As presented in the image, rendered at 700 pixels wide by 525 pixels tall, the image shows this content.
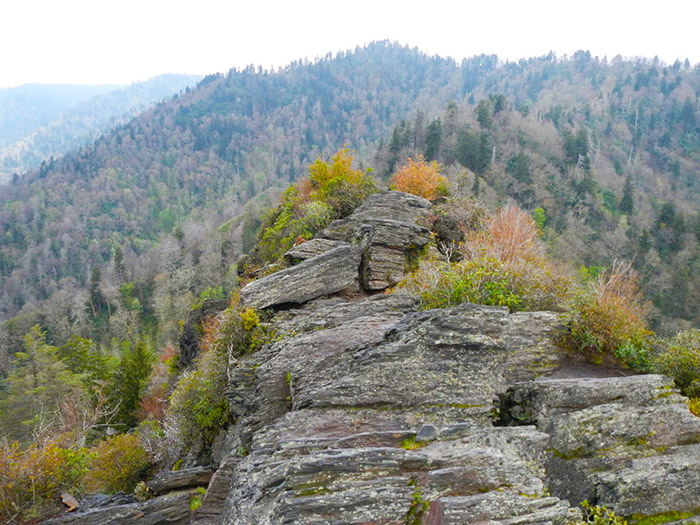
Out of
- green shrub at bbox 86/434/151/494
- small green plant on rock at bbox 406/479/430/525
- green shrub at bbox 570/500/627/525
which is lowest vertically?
green shrub at bbox 86/434/151/494

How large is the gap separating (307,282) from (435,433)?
886 cm

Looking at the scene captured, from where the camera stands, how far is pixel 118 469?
18266 millimetres

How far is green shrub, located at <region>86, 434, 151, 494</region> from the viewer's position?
1788 cm

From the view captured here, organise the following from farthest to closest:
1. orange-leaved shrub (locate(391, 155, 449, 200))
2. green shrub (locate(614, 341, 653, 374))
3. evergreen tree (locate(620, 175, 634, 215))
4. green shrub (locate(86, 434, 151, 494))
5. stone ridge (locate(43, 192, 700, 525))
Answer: evergreen tree (locate(620, 175, 634, 215)), orange-leaved shrub (locate(391, 155, 449, 200)), green shrub (locate(86, 434, 151, 494)), green shrub (locate(614, 341, 653, 374)), stone ridge (locate(43, 192, 700, 525))

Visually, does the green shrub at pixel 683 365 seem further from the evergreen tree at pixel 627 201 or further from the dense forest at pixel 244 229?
the evergreen tree at pixel 627 201

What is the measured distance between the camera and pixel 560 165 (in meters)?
91.2

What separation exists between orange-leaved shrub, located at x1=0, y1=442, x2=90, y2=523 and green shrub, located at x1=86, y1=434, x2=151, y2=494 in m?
3.42

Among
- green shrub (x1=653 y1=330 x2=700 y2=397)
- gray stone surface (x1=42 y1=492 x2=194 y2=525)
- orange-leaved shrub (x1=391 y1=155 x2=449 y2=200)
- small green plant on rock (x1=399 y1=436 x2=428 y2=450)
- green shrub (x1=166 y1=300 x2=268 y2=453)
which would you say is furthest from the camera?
orange-leaved shrub (x1=391 y1=155 x2=449 y2=200)

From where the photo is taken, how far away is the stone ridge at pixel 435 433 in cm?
659

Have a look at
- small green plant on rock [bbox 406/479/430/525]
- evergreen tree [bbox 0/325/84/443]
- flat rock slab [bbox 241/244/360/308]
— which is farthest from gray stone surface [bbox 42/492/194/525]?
evergreen tree [bbox 0/325/84/443]

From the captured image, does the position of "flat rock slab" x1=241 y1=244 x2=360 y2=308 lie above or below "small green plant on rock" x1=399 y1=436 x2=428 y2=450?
above

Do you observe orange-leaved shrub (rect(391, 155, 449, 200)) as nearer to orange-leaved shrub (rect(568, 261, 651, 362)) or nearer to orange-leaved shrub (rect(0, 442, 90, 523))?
orange-leaved shrub (rect(568, 261, 651, 362))

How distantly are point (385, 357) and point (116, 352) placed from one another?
6771 cm

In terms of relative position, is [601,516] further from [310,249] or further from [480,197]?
[480,197]
